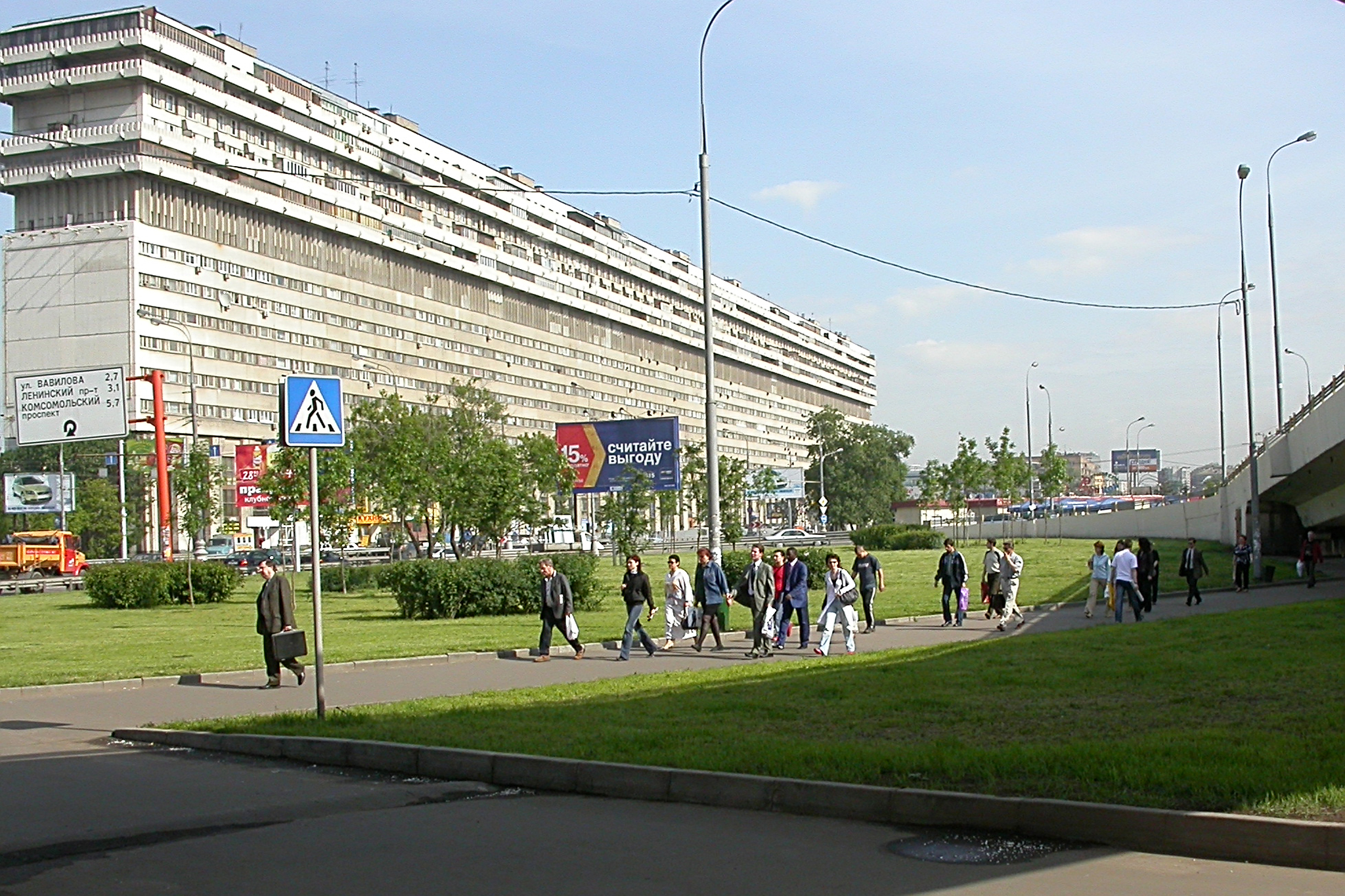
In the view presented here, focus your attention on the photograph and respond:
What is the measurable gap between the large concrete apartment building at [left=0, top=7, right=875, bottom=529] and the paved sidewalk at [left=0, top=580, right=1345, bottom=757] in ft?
140

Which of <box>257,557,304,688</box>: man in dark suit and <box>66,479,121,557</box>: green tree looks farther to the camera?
<box>66,479,121,557</box>: green tree

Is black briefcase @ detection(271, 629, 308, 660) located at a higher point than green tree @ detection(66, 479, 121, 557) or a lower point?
lower

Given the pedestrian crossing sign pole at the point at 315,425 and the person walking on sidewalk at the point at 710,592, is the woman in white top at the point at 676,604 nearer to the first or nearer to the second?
the person walking on sidewalk at the point at 710,592

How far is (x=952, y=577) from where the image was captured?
1060 inches

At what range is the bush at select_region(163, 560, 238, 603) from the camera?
3866 cm

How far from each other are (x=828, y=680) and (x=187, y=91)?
73.9m

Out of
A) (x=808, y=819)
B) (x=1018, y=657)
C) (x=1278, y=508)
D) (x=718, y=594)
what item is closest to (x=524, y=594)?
(x=718, y=594)

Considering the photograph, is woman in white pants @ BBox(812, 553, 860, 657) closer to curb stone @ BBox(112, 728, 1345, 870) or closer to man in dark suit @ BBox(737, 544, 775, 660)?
man in dark suit @ BBox(737, 544, 775, 660)

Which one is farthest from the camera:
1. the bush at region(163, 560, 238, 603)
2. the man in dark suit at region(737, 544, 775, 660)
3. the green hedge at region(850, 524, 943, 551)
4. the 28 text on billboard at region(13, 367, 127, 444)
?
the green hedge at region(850, 524, 943, 551)

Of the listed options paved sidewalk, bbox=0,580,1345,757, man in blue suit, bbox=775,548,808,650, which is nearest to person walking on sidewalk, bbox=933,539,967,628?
paved sidewalk, bbox=0,580,1345,757

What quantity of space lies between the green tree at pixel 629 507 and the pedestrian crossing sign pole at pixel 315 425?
25725 mm

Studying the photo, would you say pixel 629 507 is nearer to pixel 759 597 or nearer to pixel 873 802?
pixel 759 597

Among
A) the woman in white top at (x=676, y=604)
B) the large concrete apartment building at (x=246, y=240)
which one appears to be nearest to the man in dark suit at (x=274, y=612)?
the woman in white top at (x=676, y=604)

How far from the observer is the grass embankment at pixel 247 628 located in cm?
2061
